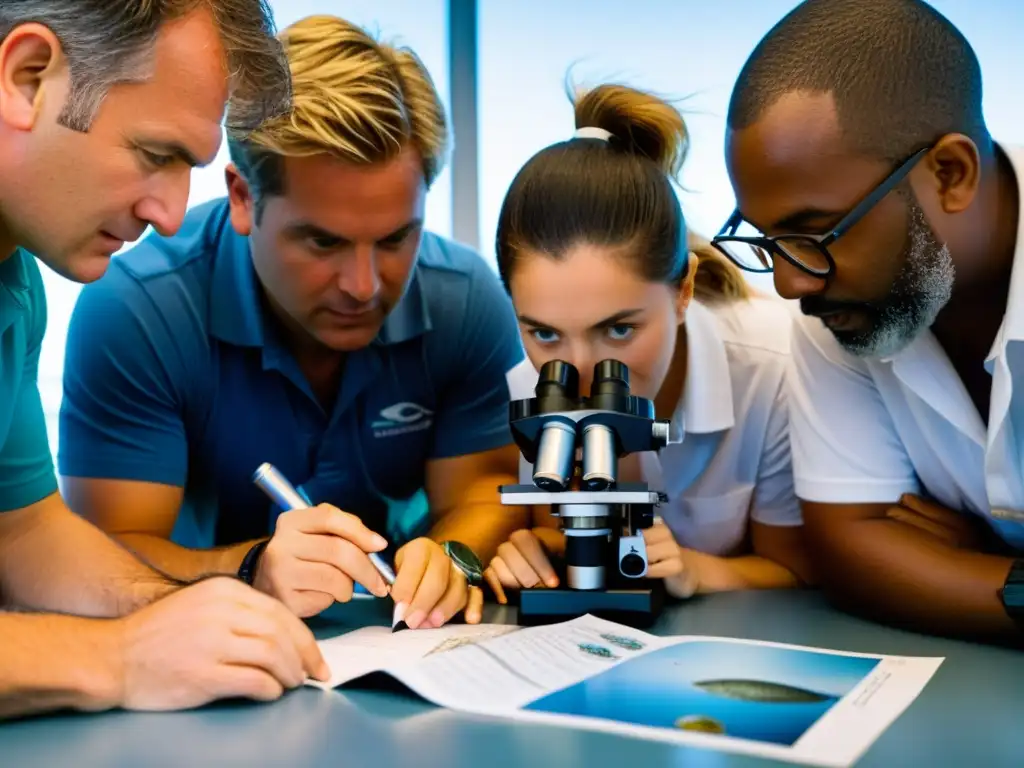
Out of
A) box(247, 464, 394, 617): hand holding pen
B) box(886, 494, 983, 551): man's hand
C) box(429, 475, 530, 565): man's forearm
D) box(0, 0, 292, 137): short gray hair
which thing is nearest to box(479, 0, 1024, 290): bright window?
box(429, 475, 530, 565): man's forearm

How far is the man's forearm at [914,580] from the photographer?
1.32 metres

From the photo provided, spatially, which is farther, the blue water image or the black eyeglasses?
the black eyeglasses

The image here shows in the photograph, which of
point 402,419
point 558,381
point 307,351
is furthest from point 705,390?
point 307,351

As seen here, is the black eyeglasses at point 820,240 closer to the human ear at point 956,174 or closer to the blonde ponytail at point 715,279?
the human ear at point 956,174

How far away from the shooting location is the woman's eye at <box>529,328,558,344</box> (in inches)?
64.6

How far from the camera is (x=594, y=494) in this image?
1.31 meters

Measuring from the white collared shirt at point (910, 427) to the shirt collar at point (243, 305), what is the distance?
75 centimetres

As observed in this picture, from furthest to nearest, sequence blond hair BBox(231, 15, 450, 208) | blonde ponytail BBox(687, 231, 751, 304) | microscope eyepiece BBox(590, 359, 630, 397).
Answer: blonde ponytail BBox(687, 231, 751, 304) → blond hair BBox(231, 15, 450, 208) → microscope eyepiece BBox(590, 359, 630, 397)

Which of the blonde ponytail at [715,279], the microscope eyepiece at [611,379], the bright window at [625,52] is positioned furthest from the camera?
the bright window at [625,52]

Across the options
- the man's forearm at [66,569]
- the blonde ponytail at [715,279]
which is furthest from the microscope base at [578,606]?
the blonde ponytail at [715,279]

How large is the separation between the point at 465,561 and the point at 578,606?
23 centimetres

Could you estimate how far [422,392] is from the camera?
208 cm

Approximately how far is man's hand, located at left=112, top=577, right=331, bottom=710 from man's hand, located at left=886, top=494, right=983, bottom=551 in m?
0.93

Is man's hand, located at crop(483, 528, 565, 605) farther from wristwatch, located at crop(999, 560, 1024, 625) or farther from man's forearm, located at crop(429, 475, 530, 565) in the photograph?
wristwatch, located at crop(999, 560, 1024, 625)
